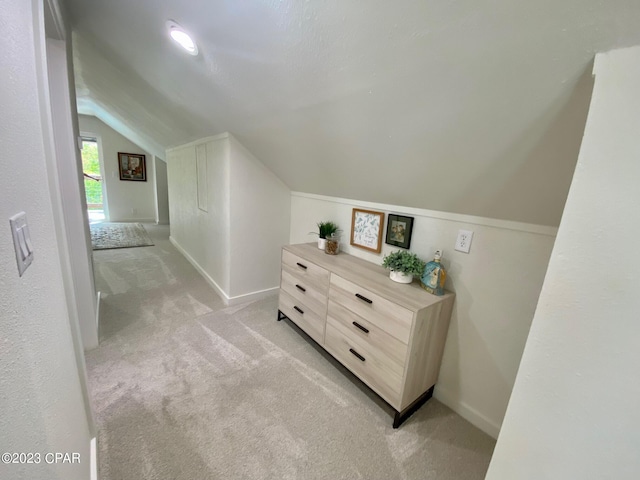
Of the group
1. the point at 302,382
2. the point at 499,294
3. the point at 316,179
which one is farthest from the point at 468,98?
the point at 302,382

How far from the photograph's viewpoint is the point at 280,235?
2945 mm

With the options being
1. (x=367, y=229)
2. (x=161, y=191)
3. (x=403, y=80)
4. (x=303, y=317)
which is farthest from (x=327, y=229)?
(x=161, y=191)

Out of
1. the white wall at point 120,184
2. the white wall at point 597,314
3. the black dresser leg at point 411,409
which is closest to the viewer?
the white wall at point 597,314

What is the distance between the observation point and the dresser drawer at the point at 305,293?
1918mm

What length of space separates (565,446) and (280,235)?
8.35 feet

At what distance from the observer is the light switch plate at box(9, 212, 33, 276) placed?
531 millimetres

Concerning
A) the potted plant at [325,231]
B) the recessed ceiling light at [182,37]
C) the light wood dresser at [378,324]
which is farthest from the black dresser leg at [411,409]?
the recessed ceiling light at [182,37]

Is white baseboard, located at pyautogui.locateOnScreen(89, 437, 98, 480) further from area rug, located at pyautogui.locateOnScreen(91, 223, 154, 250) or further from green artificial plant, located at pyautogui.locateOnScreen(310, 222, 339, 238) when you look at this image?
area rug, located at pyautogui.locateOnScreen(91, 223, 154, 250)

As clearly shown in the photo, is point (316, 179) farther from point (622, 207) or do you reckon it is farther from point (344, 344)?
point (622, 207)

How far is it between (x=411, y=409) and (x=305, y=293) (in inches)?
39.6

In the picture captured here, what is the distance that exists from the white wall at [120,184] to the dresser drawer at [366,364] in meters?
6.40

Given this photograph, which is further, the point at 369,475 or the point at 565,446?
the point at 369,475

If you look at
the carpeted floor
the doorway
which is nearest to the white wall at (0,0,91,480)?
the carpeted floor

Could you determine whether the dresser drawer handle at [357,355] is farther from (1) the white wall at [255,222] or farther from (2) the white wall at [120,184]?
(2) the white wall at [120,184]
